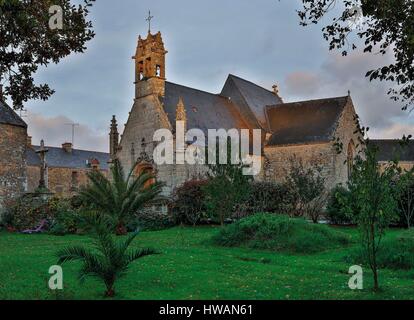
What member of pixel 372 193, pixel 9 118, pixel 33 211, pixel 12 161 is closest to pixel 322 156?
pixel 33 211

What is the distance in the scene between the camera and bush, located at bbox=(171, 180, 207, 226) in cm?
→ 2227

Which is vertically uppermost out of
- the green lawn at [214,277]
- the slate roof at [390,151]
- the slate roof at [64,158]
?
the slate roof at [390,151]

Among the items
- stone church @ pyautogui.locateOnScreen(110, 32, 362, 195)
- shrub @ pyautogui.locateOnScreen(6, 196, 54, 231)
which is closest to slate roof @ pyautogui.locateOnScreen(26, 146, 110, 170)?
stone church @ pyautogui.locateOnScreen(110, 32, 362, 195)

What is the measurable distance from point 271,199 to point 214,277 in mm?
14404

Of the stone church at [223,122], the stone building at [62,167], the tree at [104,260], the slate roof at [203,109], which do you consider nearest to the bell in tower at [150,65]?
the stone church at [223,122]

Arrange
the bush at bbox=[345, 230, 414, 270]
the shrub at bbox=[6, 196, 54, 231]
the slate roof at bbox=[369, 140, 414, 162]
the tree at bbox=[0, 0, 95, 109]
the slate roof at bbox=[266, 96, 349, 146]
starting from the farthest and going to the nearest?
1. the slate roof at bbox=[369, 140, 414, 162]
2. the slate roof at bbox=[266, 96, 349, 146]
3. the shrub at bbox=[6, 196, 54, 231]
4. the bush at bbox=[345, 230, 414, 270]
5. the tree at bbox=[0, 0, 95, 109]

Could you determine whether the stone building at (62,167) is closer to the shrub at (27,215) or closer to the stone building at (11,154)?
the stone building at (11,154)

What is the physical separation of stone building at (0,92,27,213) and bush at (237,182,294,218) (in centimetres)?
1126

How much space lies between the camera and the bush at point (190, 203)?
22266 millimetres

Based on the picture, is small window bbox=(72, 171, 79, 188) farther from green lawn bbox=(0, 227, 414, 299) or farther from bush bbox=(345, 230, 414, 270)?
bush bbox=(345, 230, 414, 270)

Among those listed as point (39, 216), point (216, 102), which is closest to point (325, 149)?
point (216, 102)

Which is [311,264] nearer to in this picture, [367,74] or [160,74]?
[367,74]

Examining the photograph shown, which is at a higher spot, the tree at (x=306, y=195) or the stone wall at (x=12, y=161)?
the stone wall at (x=12, y=161)

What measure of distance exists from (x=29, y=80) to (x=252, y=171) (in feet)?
79.8
